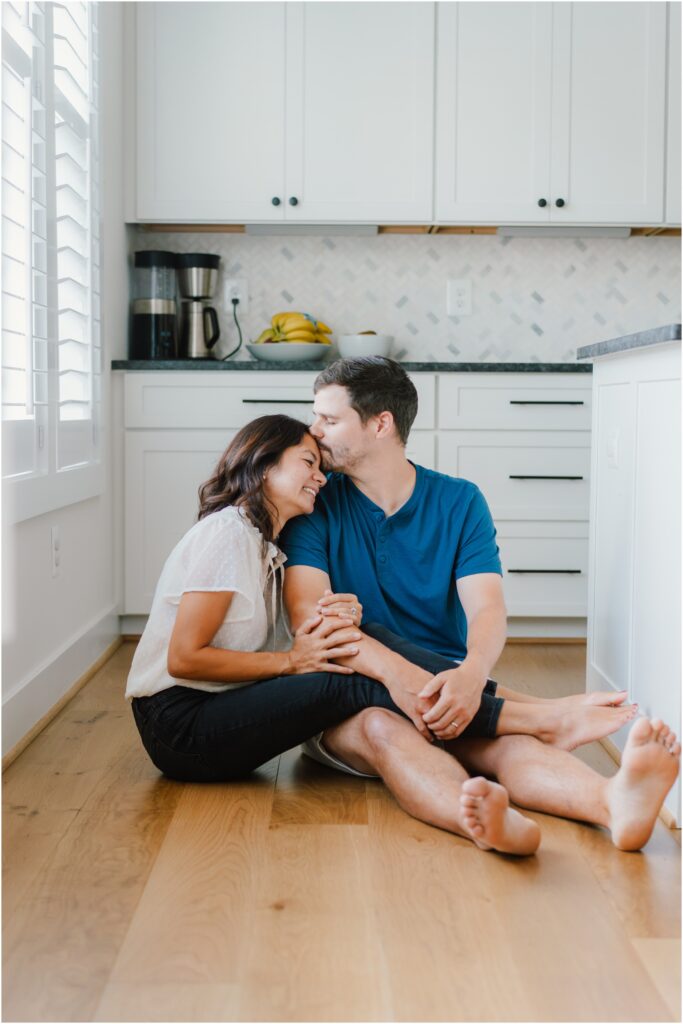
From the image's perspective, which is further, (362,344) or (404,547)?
(362,344)

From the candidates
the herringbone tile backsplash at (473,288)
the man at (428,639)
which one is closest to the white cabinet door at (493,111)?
the herringbone tile backsplash at (473,288)

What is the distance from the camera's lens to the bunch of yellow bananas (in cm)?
397

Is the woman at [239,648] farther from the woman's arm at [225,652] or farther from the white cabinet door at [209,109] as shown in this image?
the white cabinet door at [209,109]

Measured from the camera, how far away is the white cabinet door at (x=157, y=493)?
12.4ft

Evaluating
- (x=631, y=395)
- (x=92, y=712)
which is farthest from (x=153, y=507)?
(x=631, y=395)

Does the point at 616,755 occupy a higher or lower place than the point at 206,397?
lower

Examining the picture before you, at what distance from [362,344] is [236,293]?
0.59m

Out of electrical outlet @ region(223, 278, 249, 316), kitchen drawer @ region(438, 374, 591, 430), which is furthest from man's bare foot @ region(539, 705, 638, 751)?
electrical outlet @ region(223, 278, 249, 316)

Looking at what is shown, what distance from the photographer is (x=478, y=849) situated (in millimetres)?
1893

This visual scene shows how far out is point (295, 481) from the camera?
2.28 metres

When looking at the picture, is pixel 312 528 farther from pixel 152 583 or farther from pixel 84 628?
pixel 152 583

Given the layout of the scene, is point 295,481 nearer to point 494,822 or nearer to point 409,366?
point 494,822

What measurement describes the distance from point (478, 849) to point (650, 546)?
0.71 m

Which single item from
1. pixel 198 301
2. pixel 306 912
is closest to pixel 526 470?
pixel 198 301
